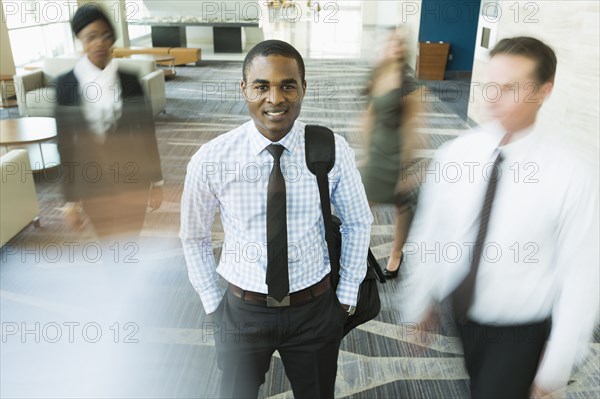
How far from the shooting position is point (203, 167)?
1654 mm

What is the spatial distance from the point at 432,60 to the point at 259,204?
35.8 ft

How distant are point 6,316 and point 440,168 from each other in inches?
115

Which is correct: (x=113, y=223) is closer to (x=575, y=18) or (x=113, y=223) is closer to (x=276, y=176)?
(x=276, y=176)

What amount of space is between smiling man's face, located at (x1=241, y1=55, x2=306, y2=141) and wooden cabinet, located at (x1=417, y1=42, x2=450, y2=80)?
421 inches

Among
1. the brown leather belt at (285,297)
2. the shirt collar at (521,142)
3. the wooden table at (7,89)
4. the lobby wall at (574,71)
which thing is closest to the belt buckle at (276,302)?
the brown leather belt at (285,297)

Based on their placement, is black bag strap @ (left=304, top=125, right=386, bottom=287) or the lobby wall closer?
black bag strap @ (left=304, top=125, right=386, bottom=287)

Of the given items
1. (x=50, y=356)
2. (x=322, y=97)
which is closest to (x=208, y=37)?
(x=322, y=97)

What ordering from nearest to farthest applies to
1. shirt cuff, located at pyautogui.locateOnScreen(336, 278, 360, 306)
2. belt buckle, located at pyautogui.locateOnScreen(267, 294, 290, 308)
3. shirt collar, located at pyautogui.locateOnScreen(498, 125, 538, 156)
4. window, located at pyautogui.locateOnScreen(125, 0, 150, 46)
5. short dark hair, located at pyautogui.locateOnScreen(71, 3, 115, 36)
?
shirt collar, located at pyautogui.locateOnScreen(498, 125, 538, 156)
belt buckle, located at pyautogui.locateOnScreen(267, 294, 290, 308)
shirt cuff, located at pyautogui.locateOnScreen(336, 278, 360, 306)
short dark hair, located at pyautogui.locateOnScreen(71, 3, 115, 36)
window, located at pyautogui.locateOnScreen(125, 0, 150, 46)

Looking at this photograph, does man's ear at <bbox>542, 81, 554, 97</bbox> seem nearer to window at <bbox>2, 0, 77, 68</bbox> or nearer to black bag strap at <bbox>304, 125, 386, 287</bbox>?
black bag strap at <bbox>304, 125, 386, 287</bbox>

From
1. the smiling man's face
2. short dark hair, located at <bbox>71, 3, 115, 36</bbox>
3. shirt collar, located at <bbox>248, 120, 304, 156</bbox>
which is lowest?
shirt collar, located at <bbox>248, 120, 304, 156</bbox>

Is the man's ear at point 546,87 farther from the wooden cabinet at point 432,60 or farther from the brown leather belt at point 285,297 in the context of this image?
the wooden cabinet at point 432,60

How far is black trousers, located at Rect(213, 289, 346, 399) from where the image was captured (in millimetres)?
1734

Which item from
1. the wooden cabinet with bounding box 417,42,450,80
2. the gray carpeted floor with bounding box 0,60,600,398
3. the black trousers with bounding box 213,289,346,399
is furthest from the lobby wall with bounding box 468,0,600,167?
the wooden cabinet with bounding box 417,42,450,80

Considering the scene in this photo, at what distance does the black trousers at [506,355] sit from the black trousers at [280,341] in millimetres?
481
